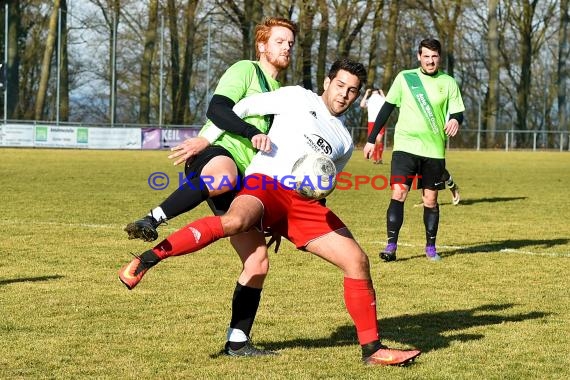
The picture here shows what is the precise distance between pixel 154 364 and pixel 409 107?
5.96 m

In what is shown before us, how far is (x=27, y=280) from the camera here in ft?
28.7

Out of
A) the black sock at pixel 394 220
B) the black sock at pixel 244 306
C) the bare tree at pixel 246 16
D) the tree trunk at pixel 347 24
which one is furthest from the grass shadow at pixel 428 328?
the tree trunk at pixel 347 24

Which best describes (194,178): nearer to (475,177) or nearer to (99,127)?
(475,177)

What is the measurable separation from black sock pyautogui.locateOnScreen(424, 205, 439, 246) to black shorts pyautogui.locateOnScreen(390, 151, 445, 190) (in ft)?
0.87

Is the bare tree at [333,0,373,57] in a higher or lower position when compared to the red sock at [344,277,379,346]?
higher

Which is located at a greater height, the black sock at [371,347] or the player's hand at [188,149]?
the player's hand at [188,149]

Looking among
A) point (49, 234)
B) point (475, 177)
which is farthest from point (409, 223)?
point (475, 177)

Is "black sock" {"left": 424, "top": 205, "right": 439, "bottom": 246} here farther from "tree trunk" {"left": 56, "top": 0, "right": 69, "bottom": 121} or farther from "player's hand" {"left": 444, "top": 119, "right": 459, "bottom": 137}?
"tree trunk" {"left": 56, "top": 0, "right": 69, "bottom": 121}

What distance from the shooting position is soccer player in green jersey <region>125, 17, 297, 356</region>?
591 centimetres

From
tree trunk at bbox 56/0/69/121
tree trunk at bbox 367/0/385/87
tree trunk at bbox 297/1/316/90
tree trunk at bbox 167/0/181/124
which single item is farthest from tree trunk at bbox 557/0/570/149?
tree trunk at bbox 56/0/69/121

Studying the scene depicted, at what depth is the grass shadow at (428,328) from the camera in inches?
254

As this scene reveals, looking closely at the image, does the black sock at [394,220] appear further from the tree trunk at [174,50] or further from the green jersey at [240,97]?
the tree trunk at [174,50]

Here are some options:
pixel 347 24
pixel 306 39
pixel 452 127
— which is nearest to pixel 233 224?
pixel 452 127

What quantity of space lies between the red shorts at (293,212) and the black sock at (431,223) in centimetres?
523
